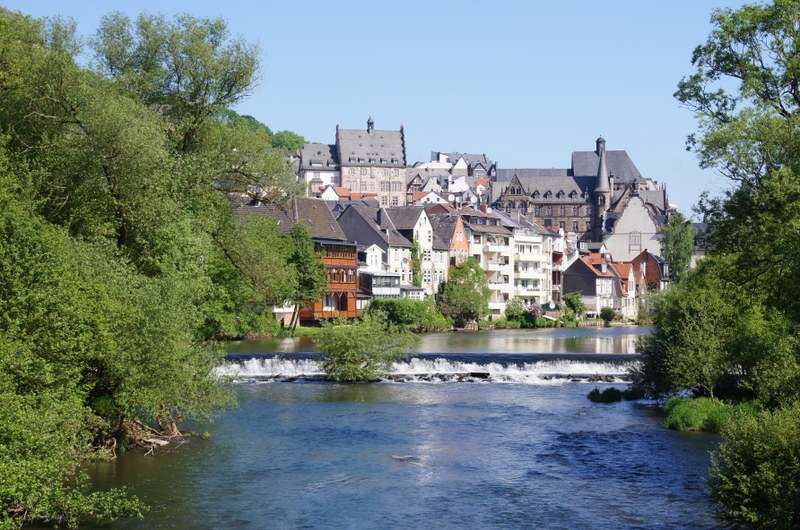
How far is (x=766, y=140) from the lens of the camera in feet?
83.3

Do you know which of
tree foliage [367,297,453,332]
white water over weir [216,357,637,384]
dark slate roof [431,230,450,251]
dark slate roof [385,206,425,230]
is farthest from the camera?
dark slate roof [431,230,450,251]

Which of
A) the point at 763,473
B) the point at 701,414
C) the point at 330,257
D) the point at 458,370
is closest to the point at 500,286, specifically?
the point at 330,257

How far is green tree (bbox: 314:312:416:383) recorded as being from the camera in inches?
1980

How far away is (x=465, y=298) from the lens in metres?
102

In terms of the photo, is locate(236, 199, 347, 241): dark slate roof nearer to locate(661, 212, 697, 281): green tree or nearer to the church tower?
locate(661, 212, 697, 281): green tree

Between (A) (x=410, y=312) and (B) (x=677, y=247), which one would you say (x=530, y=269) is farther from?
(A) (x=410, y=312)

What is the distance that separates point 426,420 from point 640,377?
10.4 metres

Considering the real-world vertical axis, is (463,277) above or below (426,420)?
above

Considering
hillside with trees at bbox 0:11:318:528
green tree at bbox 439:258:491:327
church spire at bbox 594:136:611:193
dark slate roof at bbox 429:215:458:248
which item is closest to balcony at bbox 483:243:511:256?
dark slate roof at bbox 429:215:458:248

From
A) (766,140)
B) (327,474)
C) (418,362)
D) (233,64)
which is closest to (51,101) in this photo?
(233,64)

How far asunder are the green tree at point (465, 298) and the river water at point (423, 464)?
172 feet

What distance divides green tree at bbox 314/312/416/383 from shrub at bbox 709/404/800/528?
29081mm

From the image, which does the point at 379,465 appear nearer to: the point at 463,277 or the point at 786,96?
the point at 786,96

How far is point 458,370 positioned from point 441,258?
196ft
